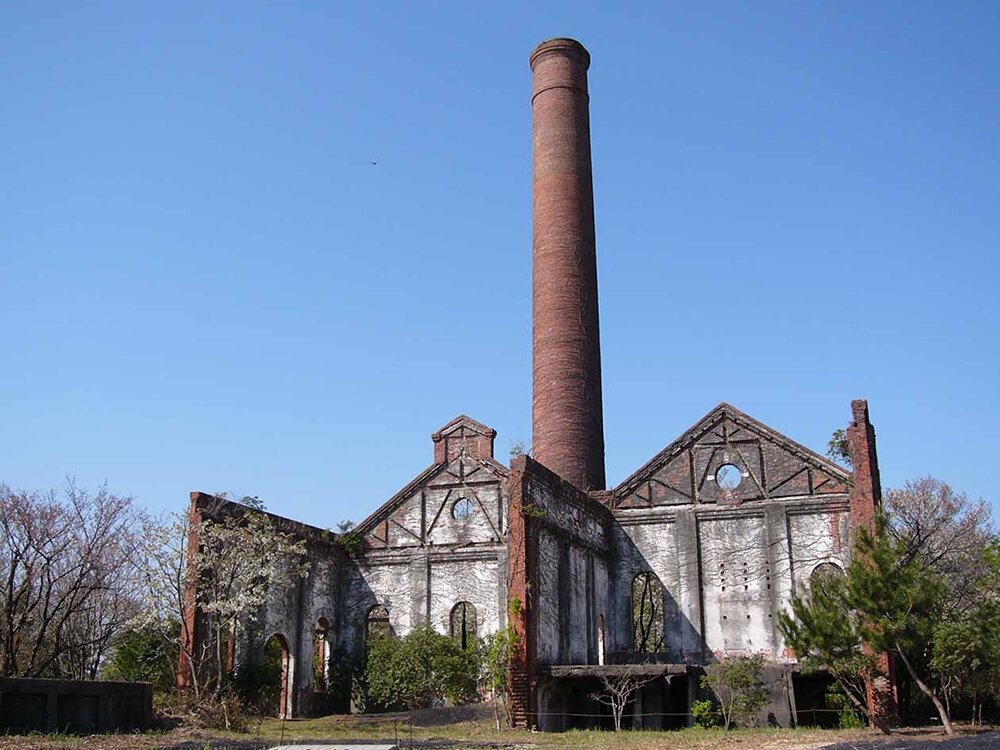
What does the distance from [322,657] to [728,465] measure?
1191cm

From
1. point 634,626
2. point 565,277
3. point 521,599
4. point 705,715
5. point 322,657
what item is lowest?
point 705,715

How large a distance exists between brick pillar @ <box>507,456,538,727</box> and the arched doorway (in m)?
6.13

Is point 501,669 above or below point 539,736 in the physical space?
above

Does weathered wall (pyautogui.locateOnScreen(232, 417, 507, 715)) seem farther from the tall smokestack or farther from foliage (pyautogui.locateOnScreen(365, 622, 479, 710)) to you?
the tall smokestack

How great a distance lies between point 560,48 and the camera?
3331 centimetres

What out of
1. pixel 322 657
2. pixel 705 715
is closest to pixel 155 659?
pixel 322 657

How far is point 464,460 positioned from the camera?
27.1 m

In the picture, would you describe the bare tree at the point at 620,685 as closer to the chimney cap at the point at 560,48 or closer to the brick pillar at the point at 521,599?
the brick pillar at the point at 521,599

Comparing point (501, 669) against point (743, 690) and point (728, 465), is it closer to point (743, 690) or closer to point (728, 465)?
point (743, 690)

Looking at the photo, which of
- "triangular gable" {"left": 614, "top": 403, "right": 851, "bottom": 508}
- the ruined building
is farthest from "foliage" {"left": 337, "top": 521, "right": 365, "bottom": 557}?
"triangular gable" {"left": 614, "top": 403, "right": 851, "bottom": 508}

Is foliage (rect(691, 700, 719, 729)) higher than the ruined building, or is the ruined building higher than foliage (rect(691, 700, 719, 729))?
the ruined building

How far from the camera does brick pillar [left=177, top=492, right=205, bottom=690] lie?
69.1ft

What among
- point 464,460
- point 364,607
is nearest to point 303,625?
point 364,607

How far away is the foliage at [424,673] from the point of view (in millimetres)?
24359
